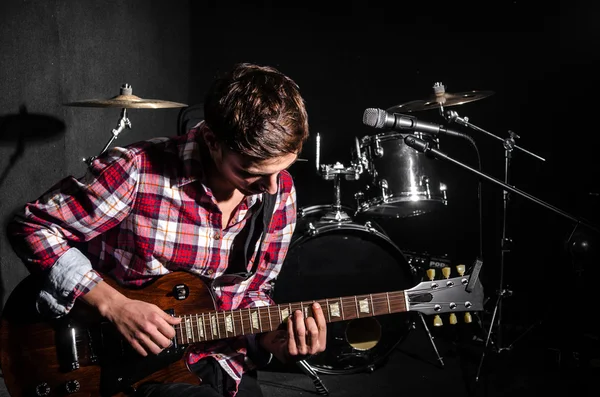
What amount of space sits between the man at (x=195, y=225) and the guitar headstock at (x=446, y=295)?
0.37m

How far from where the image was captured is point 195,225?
5.51ft

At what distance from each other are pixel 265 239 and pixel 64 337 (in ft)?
2.32

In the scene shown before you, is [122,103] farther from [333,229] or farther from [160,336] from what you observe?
[160,336]

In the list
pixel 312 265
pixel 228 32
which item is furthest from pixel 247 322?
pixel 228 32

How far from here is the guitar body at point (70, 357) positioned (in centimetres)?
154

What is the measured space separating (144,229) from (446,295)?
1.06 m

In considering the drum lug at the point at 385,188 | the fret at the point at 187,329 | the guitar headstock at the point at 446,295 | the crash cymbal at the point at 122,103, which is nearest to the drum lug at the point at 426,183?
the drum lug at the point at 385,188

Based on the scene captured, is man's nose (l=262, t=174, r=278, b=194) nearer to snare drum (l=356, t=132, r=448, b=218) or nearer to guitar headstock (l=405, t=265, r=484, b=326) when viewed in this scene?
guitar headstock (l=405, t=265, r=484, b=326)

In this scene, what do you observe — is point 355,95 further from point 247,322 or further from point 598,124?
point 247,322

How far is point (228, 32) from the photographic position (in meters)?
4.62

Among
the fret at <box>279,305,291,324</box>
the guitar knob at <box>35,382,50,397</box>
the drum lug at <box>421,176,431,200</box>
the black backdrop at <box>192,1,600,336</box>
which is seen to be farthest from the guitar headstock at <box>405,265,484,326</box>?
the black backdrop at <box>192,1,600,336</box>

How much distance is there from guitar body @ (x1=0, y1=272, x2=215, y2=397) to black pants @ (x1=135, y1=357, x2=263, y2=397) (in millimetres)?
61

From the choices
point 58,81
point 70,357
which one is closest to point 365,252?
point 70,357

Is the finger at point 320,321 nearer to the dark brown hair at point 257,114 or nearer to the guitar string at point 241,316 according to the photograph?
the guitar string at point 241,316
